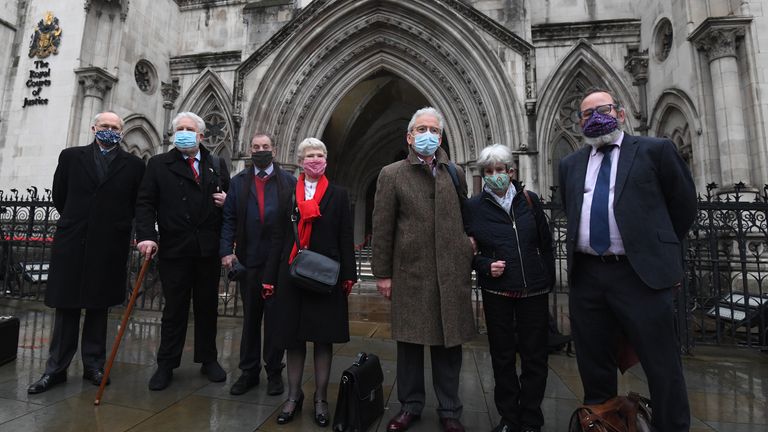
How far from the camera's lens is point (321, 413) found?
2.65 meters

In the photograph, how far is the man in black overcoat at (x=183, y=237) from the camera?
3303mm

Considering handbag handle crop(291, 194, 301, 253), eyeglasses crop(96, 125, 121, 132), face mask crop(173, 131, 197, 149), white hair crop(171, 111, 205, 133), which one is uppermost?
white hair crop(171, 111, 205, 133)

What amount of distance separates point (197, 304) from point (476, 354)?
3088 mm

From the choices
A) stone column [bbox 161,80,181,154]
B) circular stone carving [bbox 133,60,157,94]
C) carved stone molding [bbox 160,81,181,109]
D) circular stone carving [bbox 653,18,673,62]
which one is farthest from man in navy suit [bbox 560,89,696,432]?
circular stone carving [bbox 133,60,157,94]

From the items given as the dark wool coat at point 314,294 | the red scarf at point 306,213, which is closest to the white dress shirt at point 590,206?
the dark wool coat at point 314,294

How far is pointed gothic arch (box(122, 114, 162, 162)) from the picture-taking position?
41.0 ft

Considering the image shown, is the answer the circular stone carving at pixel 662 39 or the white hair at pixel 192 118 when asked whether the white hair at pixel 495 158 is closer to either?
the white hair at pixel 192 118

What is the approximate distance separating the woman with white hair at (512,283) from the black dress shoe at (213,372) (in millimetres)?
2373

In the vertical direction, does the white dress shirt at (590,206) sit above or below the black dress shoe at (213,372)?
above

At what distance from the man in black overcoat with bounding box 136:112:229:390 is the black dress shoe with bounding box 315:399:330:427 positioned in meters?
1.25

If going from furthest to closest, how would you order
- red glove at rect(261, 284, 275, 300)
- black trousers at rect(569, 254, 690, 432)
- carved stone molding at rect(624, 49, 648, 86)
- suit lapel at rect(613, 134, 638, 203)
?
carved stone molding at rect(624, 49, 648, 86) → red glove at rect(261, 284, 275, 300) → suit lapel at rect(613, 134, 638, 203) → black trousers at rect(569, 254, 690, 432)

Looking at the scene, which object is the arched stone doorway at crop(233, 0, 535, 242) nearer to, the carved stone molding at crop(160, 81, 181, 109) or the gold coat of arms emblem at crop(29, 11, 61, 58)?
the carved stone molding at crop(160, 81, 181, 109)

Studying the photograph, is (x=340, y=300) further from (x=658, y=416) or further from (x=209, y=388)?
(x=658, y=416)

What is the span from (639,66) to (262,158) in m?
11.5
